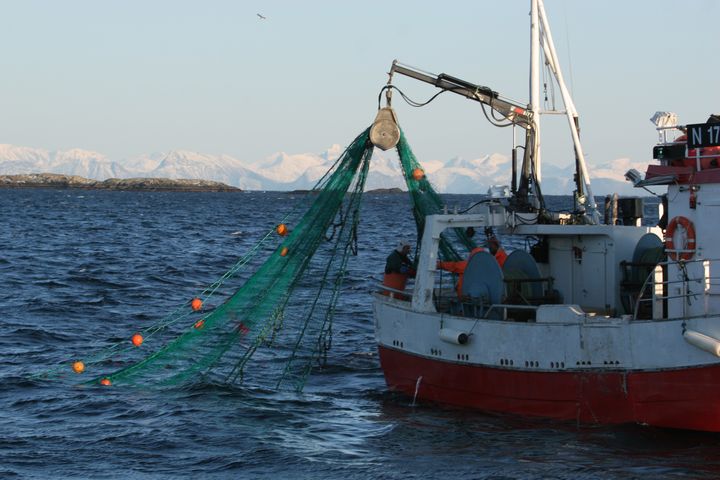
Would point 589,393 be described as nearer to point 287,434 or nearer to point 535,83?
point 287,434

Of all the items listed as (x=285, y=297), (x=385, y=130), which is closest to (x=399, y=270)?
(x=285, y=297)

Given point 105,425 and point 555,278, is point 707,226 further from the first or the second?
point 105,425

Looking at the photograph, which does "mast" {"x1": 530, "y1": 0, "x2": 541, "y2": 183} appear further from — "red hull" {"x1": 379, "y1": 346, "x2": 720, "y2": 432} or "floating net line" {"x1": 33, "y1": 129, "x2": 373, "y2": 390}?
"red hull" {"x1": 379, "y1": 346, "x2": 720, "y2": 432}

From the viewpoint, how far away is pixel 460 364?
62.2ft

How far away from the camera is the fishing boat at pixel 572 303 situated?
16.7 meters

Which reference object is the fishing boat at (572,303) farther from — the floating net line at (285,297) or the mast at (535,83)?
the floating net line at (285,297)

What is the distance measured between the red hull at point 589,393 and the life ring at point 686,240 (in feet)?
6.37

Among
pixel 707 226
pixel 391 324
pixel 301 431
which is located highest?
pixel 707 226

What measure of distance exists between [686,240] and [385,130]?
5807mm

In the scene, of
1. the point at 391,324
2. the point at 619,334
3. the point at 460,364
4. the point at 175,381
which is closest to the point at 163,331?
the point at 175,381

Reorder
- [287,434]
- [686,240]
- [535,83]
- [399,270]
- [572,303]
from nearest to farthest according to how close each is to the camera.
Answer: [686,240], [287,434], [572,303], [535,83], [399,270]

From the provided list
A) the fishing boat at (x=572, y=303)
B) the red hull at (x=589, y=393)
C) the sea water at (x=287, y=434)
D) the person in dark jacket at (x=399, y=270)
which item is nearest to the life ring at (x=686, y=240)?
the fishing boat at (x=572, y=303)

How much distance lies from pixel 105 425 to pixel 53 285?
805 inches

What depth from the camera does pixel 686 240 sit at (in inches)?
682
